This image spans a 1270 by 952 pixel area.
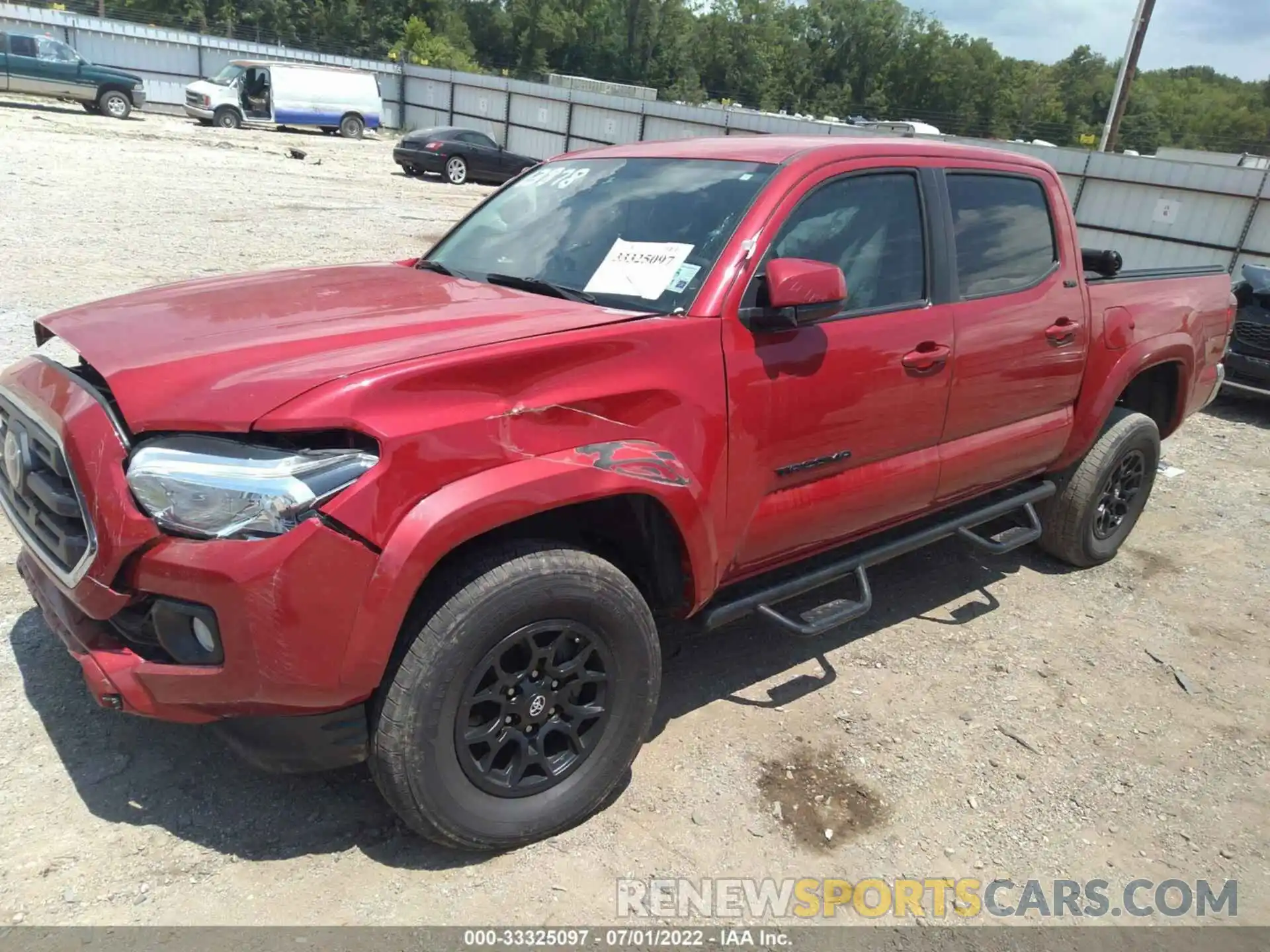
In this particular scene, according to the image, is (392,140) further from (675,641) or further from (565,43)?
(565,43)

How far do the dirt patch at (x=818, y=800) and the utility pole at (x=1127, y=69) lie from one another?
20.7 meters

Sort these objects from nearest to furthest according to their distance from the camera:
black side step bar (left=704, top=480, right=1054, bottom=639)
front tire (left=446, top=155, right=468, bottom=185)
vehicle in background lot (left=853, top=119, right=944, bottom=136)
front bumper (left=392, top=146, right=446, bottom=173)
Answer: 1. black side step bar (left=704, top=480, right=1054, bottom=639)
2. front bumper (left=392, top=146, right=446, bottom=173)
3. front tire (left=446, top=155, right=468, bottom=185)
4. vehicle in background lot (left=853, top=119, right=944, bottom=136)

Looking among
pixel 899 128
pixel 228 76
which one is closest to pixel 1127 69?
pixel 899 128

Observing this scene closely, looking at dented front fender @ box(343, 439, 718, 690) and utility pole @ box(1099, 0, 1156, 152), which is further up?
utility pole @ box(1099, 0, 1156, 152)

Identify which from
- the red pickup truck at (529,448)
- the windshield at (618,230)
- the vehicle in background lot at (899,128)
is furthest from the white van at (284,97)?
the windshield at (618,230)

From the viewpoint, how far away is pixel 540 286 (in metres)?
3.18

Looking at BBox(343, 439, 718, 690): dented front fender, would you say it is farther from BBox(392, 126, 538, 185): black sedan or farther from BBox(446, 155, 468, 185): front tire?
BBox(446, 155, 468, 185): front tire

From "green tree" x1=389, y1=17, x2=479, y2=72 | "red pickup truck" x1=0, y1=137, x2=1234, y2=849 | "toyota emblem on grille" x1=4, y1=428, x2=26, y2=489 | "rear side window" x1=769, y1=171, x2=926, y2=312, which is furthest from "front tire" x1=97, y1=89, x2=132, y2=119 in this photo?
"green tree" x1=389, y1=17, x2=479, y2=72

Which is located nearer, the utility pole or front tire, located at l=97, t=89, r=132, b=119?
the utility pole

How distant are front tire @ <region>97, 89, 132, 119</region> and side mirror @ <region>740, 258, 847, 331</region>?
29453mm

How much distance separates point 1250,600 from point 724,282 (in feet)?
12.4

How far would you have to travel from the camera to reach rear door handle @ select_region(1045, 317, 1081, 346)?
4.09 metres

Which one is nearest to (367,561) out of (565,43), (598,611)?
(598,611)

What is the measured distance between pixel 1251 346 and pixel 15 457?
9808 millimetres
